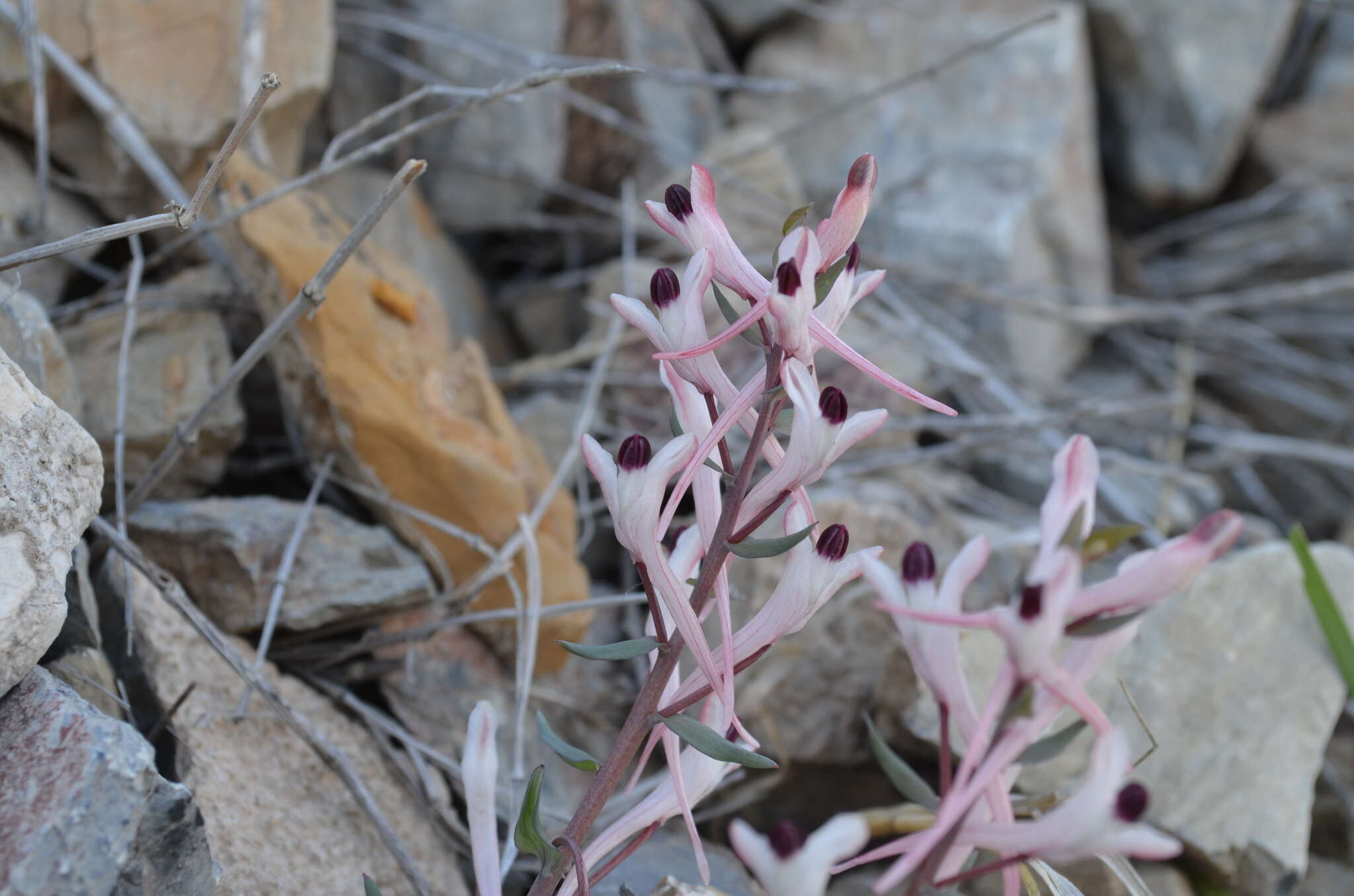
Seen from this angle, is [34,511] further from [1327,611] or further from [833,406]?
[1327,611]

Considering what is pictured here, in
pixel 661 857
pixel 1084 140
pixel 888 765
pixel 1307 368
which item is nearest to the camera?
pixel 888 765

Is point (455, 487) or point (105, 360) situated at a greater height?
point (105, 360)

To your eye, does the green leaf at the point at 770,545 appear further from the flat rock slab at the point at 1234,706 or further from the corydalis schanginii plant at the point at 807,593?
the flat rock slab at the point at 1234,706

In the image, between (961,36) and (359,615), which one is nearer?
(359,615)

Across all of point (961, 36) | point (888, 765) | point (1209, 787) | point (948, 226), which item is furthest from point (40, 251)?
point (961, 36)

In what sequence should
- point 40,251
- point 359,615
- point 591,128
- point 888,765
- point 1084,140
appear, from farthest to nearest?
point 1084,140 < point 591,128 < point 359,615 < point 40,251 < point 888,765

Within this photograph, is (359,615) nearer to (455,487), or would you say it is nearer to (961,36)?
(455,487)

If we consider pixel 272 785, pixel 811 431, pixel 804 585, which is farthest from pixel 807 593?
pixel 272 785
